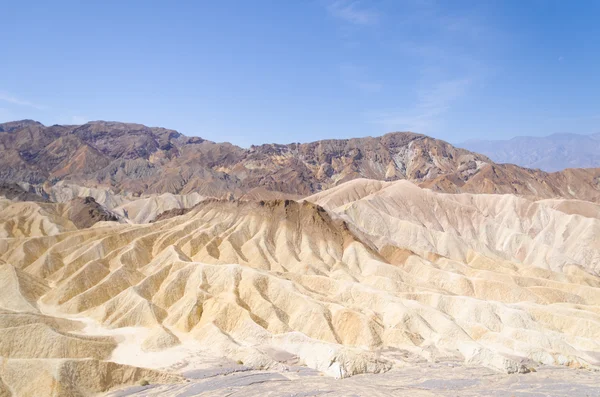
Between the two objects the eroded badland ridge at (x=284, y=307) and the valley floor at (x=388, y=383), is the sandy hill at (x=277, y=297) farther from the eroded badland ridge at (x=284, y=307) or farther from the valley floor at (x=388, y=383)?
the valley floor at (x=388, y=383)

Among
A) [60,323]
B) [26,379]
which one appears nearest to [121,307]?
[60,323]

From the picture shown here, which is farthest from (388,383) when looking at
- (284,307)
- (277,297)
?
(277,297)

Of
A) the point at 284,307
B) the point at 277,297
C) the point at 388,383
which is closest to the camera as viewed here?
the point at 388,383

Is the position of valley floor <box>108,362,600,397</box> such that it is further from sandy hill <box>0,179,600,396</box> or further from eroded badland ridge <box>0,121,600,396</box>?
sandy hill <box>0,179,600,396</box>

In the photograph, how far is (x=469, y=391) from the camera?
4319cm

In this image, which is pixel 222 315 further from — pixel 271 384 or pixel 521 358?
pixel 521 358

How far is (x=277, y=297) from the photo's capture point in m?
65.4

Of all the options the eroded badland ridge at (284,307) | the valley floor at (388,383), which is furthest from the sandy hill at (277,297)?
the valley floor at (388,383)

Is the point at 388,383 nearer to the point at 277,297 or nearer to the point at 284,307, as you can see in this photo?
the point at 284,307

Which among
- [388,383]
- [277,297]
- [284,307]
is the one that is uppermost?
[277,297]

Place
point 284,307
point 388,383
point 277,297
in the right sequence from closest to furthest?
1. point 388,383
2. point 284,307
3. point 277,297

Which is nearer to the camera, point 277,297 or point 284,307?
point 284,307

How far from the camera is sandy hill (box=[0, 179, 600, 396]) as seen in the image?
161ft

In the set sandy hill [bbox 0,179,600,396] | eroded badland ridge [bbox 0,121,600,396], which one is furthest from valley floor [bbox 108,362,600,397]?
sandy hill [bbox 0,179,600,396]
